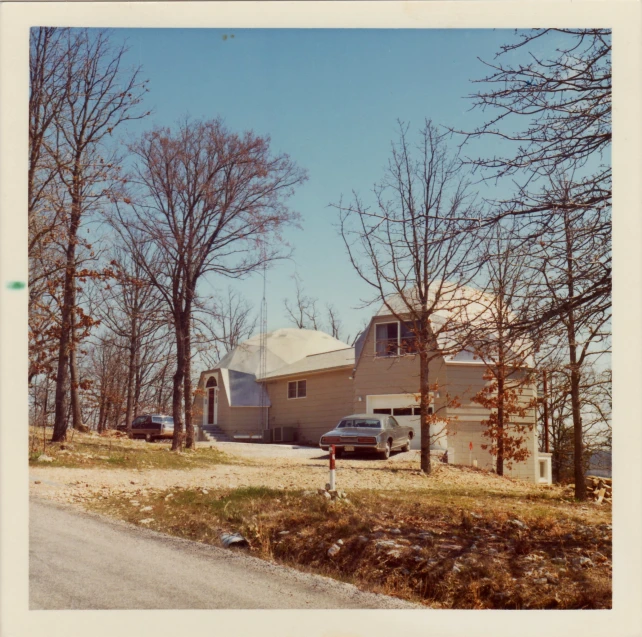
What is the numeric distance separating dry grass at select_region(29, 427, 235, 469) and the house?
360cm

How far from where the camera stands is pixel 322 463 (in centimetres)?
1234

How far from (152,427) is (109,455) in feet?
25.8

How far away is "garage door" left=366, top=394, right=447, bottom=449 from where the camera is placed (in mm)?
14752

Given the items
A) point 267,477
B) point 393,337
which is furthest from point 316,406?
point 267,477

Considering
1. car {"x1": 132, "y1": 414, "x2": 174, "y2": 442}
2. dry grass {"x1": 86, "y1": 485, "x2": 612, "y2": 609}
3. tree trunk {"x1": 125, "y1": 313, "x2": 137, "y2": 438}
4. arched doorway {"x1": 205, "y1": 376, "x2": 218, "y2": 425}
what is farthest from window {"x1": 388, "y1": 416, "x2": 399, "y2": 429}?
arched doorway {"x1": 205, "y1": 376, "x2": 218, "y2": 425}

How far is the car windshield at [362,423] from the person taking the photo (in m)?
14.3

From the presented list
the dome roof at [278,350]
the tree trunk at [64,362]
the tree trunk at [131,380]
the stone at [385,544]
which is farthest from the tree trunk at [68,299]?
the dome roof at [278,350]

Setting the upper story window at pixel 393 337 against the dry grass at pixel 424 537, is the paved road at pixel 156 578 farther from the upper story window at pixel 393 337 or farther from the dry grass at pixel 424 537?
the upper story window at pixel 393 337

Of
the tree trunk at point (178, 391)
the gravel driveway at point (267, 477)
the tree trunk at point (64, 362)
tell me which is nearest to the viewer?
the gravel driveway at point (267, 477)

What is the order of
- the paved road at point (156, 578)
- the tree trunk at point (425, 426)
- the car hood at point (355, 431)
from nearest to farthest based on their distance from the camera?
the paved road at point (156, 578) < the tree trunk at point (425, 426) < the car hood at point (355, 431)

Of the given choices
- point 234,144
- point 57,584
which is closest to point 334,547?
point 57,584

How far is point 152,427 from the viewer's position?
20.4m

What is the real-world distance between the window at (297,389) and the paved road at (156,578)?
14.3 m

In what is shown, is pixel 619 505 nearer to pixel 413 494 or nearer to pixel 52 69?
pixel 413 494
